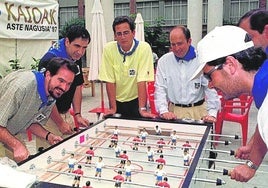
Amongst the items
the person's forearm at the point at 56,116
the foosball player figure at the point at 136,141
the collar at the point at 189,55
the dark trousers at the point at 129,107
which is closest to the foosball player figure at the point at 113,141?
the foosball player figure at the point at 136,141

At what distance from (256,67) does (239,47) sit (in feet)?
0.42

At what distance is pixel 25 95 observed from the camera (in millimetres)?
2154

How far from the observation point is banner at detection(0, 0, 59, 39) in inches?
205

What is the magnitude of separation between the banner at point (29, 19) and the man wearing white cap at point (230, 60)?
4198mm

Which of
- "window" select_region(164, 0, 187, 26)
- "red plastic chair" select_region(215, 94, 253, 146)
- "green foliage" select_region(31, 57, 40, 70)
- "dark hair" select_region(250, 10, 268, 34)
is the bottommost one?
"red plastic chair" select_region(215, 94, 253, 146)

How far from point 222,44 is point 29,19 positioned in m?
4.73

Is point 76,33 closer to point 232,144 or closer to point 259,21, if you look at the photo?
point 259,21

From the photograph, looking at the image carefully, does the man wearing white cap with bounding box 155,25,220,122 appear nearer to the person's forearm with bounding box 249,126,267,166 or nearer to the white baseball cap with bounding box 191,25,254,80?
the person's forearm with bounding box 249,126,267,166

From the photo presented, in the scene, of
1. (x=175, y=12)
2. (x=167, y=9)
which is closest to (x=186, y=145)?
(x=175, y=12)

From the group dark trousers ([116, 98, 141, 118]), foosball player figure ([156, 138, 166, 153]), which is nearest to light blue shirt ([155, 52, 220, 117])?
dark trousers ([116, 98, 141, 118])

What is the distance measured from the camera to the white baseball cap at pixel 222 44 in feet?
5.41

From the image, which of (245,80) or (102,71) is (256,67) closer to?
(245,80)

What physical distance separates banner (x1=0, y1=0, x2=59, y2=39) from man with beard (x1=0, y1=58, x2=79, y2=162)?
3.29 m

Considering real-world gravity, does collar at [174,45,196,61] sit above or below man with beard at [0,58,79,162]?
above
